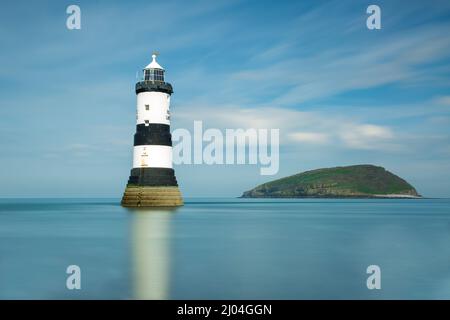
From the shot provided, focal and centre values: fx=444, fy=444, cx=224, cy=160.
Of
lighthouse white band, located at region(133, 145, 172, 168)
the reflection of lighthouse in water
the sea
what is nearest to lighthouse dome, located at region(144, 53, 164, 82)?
lighthouse white band, located at region(133, 145, 172, 168)

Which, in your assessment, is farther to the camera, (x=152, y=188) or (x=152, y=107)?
(x=152, y=188)

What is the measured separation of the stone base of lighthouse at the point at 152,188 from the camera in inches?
1626

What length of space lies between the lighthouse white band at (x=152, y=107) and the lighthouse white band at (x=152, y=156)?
2434 millimetres

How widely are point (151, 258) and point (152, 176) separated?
2182cm

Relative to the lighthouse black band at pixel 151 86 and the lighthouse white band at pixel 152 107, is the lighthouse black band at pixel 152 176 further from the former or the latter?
the lighthouse black band at pixel 151 86

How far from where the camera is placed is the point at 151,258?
19.8 meters

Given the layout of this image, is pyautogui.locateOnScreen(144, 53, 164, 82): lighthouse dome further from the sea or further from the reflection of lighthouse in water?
→ the sea

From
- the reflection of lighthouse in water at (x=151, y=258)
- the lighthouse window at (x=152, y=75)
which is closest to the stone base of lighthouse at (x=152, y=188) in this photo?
the reflection of lighthouse in water at (x=151, y=258)

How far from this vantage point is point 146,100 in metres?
41.2

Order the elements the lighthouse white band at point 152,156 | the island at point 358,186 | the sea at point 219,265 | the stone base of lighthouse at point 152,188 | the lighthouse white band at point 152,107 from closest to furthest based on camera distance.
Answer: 1. the sea at point 219,265
2. the lighthouse white band at point 152,156
3. the lighthouse white band at point 152,107
4. the stone base of lighthouse at point 152,188
5. the island at point 358,186

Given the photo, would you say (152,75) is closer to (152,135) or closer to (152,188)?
(152,135)

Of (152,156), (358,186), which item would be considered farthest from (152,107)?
(358,186)

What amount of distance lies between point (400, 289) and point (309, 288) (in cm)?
296

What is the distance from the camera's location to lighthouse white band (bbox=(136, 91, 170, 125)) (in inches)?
1618
